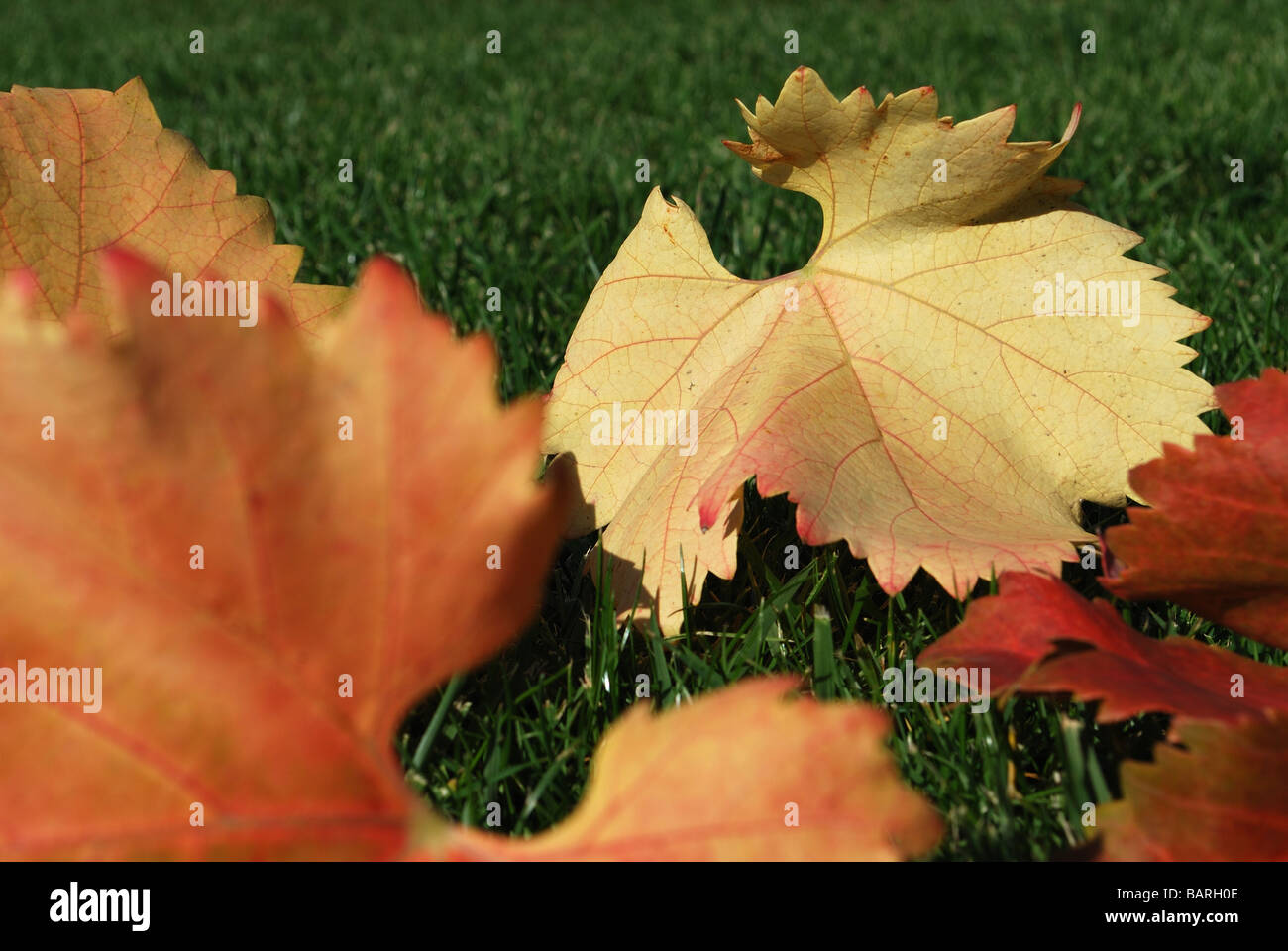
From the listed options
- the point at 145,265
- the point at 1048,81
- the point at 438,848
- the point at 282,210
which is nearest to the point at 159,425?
the point at 145,265

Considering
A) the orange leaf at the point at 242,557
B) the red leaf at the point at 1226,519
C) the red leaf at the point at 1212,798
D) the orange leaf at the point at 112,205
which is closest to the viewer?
the orange leaf at the point at 242,557

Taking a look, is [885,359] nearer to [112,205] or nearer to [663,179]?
[112,205]

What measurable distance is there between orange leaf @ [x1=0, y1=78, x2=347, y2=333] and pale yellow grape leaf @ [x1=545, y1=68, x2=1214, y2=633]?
377 millimetres

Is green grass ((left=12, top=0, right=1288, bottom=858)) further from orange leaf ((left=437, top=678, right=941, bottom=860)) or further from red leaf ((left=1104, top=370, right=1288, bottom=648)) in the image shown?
orange leaf ((left=437, top=678, right=941, bottom=860))

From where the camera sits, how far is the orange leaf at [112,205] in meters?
1.02

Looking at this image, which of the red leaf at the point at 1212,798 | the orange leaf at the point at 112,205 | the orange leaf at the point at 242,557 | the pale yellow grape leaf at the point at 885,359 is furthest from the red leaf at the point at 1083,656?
the orange leaf at the point at 112,205

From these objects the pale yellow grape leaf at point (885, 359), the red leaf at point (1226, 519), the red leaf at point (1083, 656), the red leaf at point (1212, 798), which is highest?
the pale yellow grape leaf at point (885, 359)

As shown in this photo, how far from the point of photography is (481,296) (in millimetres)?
2283

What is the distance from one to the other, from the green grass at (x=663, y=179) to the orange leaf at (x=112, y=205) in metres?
0.50

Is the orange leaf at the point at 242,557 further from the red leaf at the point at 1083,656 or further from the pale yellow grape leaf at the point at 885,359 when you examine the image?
the pale yellow grape leaf at the point at 885,359

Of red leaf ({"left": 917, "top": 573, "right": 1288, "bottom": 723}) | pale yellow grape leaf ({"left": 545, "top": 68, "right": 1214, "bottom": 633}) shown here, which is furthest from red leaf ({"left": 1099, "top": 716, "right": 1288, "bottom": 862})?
pale yellow grape leaf ({"left": 545, "top": 68, "right": 1214, "bottom": 633})

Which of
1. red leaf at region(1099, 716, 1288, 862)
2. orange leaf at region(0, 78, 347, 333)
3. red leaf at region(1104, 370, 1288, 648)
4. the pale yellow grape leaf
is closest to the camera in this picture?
red leaf at region(1099, 716, 1288, 862)

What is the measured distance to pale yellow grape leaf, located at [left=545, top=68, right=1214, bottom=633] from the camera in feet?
3.79

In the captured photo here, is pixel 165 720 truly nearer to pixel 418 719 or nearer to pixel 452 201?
pixel 418 719
